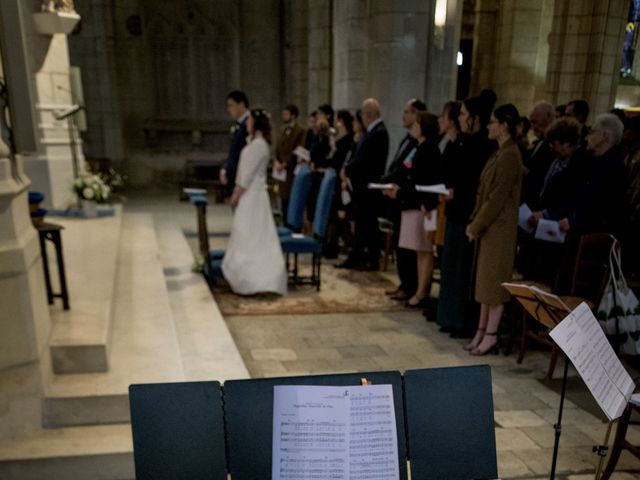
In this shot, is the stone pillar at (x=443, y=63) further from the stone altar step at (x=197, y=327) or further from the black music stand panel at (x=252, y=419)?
the black music stand panel at (x=252, y=419)

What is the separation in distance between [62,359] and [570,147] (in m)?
3.72

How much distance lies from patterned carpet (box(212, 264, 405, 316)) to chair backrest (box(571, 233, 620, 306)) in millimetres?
1710

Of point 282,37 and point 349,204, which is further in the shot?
point 282,37

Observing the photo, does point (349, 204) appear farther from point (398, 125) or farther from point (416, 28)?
point (416, 28)

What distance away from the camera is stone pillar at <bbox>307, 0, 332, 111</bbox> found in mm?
9578

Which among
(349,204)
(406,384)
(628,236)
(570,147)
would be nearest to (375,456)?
(406,384)

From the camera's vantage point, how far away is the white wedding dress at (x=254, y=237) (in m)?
4.76

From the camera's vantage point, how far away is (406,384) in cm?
165

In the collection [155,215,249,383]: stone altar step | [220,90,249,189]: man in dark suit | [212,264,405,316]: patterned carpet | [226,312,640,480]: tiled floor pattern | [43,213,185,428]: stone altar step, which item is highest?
[220,90,249,189]: man in dark suit

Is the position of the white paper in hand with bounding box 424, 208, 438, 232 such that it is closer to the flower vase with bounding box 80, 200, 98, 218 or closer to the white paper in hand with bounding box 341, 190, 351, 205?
the white paper in hand with bounding box 341, 190, 351, 205

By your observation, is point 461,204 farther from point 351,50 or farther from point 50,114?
point 50,114

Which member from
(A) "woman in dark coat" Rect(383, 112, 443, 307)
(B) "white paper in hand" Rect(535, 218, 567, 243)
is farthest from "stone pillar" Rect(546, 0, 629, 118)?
(B) "white paper in hand" Rect(535, 218, 567, 243)

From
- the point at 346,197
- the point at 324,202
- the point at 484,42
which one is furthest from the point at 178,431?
the point at 484,42

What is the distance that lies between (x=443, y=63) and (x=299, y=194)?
2876 mm
